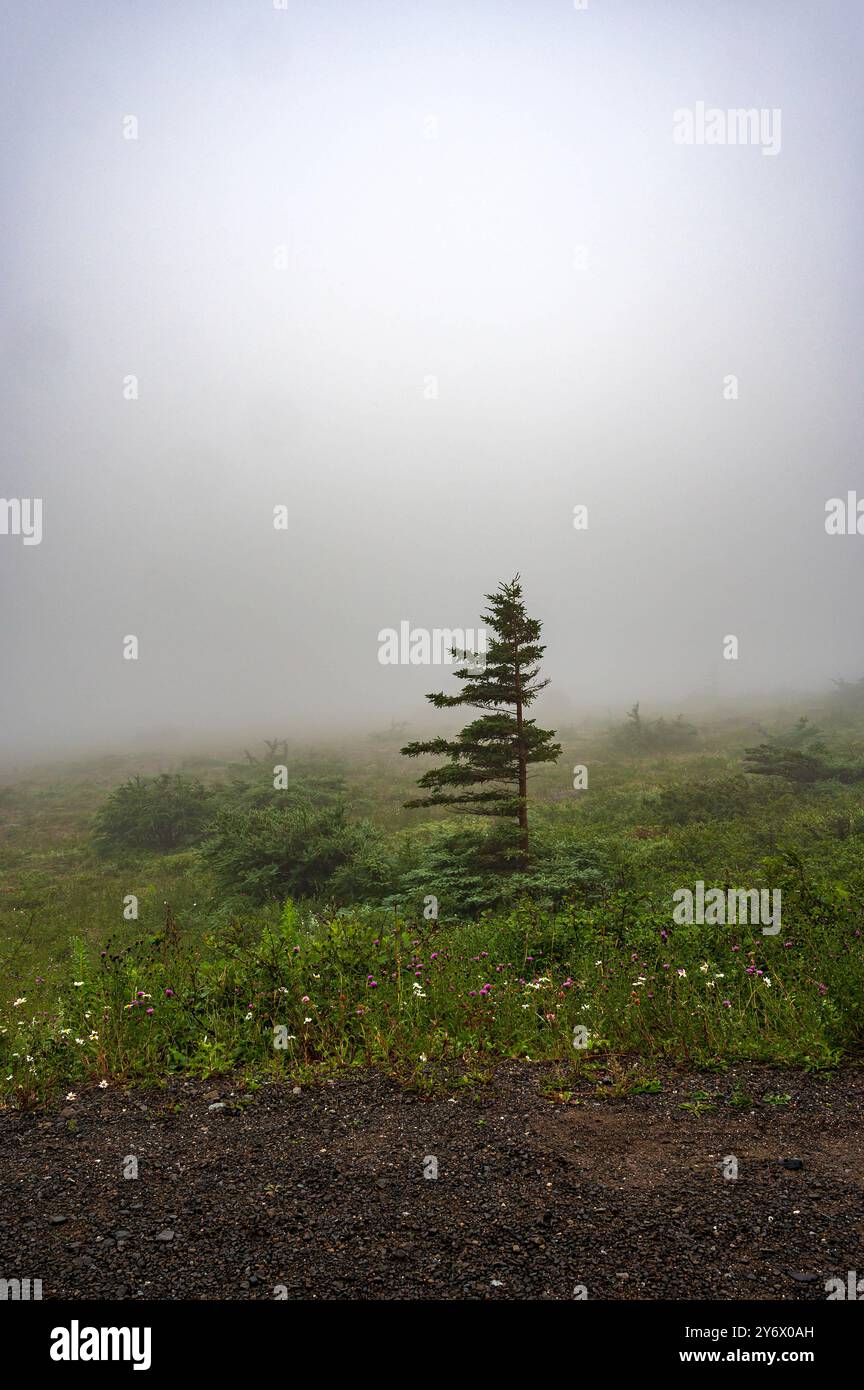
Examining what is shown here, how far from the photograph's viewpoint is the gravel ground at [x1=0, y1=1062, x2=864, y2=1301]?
3.21m

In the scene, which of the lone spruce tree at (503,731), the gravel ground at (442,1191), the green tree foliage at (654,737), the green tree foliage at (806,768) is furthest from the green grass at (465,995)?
the green tree foliage at (654,737)

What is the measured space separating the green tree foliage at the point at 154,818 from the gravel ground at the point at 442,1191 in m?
19.7

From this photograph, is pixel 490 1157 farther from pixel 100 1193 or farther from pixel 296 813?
pixel 296 813

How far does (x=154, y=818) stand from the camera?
23.6 meters

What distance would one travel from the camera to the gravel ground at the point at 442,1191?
10.5 ft

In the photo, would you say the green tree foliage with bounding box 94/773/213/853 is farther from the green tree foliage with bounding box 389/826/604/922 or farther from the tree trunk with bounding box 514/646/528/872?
the tree trunk with bounding box 514/646/528/872

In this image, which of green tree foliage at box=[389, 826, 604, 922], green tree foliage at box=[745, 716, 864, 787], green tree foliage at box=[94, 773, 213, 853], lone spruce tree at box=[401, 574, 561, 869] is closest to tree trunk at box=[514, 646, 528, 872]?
lone spruce tree at box=[401, 574, 561, 869]

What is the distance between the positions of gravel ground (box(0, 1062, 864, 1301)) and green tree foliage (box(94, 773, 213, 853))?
19702 millimetres

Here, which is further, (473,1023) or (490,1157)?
(473,1023)

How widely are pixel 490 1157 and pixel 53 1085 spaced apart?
3.90 meters

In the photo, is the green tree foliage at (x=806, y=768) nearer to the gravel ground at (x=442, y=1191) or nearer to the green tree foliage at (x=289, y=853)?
the green tree foliage at (x=289, y=853)

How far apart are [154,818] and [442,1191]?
22364mm

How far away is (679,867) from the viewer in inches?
544
